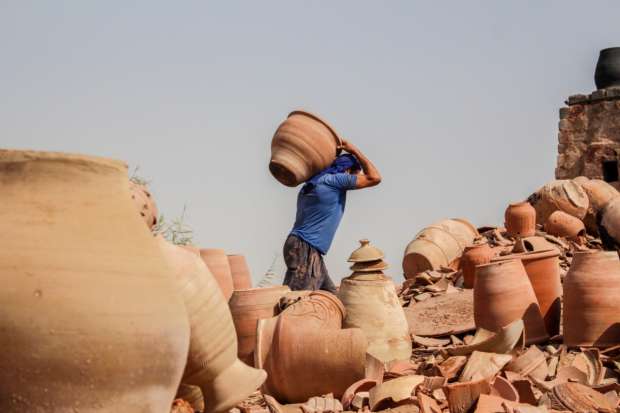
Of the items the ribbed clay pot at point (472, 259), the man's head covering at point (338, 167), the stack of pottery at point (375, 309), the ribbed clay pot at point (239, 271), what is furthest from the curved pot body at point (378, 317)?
the ribbed clay pot at point (472, 259)

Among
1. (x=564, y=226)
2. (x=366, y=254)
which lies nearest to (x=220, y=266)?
(x=366, y=254)

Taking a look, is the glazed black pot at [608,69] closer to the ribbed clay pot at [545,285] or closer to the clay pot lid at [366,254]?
the ribbed clay pot at [545,285]

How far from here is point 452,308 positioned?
28.5 ft

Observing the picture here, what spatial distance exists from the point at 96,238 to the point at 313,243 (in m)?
4.93

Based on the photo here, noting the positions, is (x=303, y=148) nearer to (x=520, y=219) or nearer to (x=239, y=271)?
(x=239, y=271)

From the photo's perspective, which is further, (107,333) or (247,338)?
(247,338)

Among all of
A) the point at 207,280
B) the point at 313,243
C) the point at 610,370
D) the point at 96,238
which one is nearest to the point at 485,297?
the point at 610,370

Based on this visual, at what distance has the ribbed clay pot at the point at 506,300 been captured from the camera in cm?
688

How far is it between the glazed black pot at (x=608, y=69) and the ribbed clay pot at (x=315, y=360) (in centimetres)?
1296

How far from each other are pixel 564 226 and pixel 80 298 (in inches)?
415

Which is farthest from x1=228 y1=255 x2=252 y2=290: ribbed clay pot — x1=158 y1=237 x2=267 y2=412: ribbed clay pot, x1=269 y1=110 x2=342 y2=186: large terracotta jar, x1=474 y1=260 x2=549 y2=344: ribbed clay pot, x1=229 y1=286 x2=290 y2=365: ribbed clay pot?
x1=158 y1=237 x2=267 y2=412: ribbed clay pot

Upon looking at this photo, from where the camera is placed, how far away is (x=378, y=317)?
6.58 metres

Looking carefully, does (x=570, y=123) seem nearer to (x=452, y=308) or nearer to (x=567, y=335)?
(x=452, y=308)

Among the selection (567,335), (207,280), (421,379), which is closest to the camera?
(207,280)
